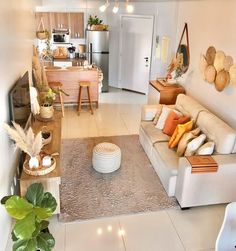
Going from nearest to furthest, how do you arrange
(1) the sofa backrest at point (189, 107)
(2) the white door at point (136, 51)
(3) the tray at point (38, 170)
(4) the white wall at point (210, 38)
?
(3) the tray at point (38, 170) → (4) the white wall at point (210, 38) → (1) the sofa backrest at point (189, 107) → (2) the white door at point (136, 51)

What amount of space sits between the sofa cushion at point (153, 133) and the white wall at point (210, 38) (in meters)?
0.90

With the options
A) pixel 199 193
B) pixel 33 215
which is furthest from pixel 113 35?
pixel 33 215

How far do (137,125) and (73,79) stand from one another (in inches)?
77.7

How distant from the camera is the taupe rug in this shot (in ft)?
10.9

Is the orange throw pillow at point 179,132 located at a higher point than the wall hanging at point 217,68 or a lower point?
lower

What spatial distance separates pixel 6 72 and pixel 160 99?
327cm

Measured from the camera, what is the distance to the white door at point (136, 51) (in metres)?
7.33

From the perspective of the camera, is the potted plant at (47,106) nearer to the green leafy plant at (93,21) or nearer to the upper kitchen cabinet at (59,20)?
the green leafy plant at (93,21)

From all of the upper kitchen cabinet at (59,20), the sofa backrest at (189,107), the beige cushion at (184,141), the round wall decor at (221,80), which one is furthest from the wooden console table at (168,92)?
the upper kitchen cabinet at (59,20)

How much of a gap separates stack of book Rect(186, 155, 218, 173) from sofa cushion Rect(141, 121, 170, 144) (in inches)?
40.4

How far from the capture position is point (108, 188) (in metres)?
3.71

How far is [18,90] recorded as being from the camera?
10.4ft

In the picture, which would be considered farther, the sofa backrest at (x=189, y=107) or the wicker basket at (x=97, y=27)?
the wicker basket at (x=97, y=27)

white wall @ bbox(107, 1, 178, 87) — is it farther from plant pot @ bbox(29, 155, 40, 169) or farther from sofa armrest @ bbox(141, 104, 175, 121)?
plant pot @ bbox(29, 155, 40, 169)
